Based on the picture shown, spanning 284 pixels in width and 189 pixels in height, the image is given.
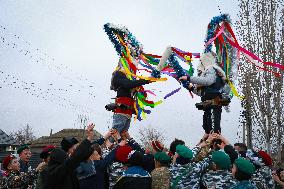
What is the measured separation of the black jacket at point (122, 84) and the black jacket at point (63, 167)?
1876mm

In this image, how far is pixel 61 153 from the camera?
11.1ft

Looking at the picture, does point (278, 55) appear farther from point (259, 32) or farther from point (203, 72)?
point (203, 72)

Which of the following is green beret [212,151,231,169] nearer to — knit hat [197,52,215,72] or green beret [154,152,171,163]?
green beret [154,152,171,163]

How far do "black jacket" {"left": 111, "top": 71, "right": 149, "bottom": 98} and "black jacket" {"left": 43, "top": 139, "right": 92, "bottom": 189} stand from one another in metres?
1.88

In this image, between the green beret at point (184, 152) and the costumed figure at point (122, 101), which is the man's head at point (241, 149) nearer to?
the green beret at point (184, 152)

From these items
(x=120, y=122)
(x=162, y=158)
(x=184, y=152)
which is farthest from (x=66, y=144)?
(x=184, y=152)

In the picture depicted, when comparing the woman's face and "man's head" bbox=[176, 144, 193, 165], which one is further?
the woman's face

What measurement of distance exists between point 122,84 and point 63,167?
2.21 m

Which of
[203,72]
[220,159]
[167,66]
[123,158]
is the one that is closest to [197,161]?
[220,159]

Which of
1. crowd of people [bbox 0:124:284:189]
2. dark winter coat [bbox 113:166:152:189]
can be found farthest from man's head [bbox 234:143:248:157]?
dark winter coat [bbox 113:166:152:189]

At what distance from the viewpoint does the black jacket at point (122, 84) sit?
5055 millimetres

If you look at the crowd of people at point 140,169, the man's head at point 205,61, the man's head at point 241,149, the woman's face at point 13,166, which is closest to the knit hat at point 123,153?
the crowd of people at point 140,169

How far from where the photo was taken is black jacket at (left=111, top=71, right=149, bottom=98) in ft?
16.6

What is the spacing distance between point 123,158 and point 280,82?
13.4 meters
